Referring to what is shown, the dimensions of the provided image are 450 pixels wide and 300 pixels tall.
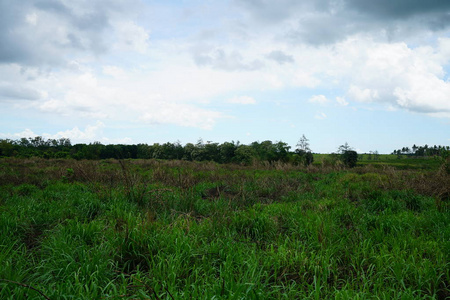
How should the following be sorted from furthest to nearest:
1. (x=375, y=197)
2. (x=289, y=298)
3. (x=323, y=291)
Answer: (x=375, y=197)
(x=323, y=291)
(x=289, y=298)

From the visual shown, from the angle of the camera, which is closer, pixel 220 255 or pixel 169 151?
pixel 220 255

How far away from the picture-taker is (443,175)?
7887 mm

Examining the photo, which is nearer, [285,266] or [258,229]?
[285,266]

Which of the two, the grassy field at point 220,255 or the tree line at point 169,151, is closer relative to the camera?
the grassy field at point 220,255

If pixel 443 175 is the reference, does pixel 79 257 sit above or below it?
below

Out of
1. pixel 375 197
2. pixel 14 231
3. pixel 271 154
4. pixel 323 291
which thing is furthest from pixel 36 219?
pixel 271 154

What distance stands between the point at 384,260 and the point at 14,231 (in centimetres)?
533

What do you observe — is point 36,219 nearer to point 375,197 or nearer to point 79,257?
point 79,257

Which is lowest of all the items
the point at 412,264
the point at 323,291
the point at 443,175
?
the point at 323,291

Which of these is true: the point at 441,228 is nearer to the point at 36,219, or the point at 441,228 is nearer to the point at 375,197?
the point at 375,197

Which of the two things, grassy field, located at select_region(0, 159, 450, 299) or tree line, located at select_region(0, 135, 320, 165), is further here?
tree line, located at select_region(0, 135, 320, 165)

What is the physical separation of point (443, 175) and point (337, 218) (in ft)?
17.1

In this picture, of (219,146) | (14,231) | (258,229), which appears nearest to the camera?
(14,231)

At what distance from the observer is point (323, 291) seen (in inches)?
108
